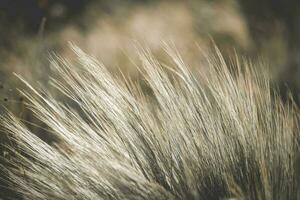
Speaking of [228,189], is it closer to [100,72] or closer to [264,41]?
[100,72]

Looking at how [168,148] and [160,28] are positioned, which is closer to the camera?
[168,148]

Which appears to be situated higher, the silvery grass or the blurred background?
the blurred background

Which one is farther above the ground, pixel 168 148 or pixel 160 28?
pixel 160 28

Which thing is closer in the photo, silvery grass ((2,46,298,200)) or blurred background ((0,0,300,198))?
silvery grass ((2,46,298,200))

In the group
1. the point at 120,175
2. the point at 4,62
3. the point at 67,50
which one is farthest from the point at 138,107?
the point at 67,50
